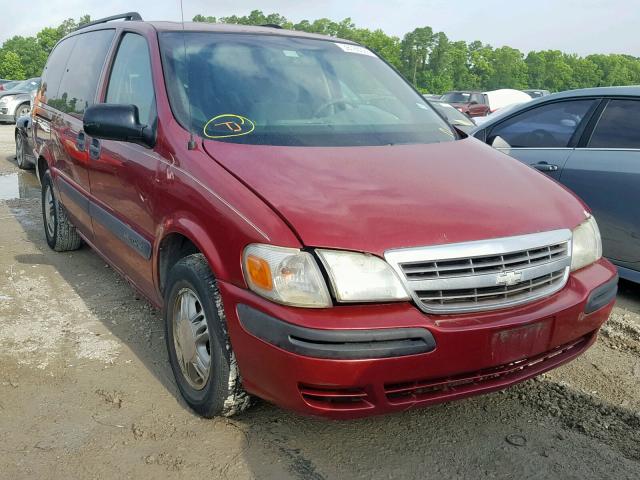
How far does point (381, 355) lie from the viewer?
7.02 feet

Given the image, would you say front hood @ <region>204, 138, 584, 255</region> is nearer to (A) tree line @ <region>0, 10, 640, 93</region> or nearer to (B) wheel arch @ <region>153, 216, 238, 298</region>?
(B) wheel arch @ <region>153, 216, 238, 298</region>

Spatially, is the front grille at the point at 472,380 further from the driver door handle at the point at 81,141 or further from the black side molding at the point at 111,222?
the driver door handle at the point at 81,141

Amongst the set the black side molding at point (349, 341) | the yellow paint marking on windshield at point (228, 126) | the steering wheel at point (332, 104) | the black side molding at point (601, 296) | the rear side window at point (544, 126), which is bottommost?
the black side molding at point (601, 296)

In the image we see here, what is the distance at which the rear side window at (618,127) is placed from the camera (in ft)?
14.0

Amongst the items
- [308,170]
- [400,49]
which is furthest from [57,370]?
[400,49]

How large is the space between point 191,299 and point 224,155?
0.64 metres

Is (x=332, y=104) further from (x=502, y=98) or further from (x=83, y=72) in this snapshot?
(x=502, y=98)

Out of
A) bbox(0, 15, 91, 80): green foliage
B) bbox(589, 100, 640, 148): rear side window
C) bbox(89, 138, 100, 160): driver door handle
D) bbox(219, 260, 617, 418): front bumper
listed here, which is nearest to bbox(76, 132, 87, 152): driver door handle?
bbox(89, 138, 100, 160): driver door handle

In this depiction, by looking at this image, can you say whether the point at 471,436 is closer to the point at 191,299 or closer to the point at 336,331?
the point at 336,331

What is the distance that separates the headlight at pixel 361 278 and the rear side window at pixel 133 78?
1466mm

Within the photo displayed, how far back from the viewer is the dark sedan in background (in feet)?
13.6

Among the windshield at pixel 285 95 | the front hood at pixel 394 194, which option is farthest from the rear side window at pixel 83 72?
the front hood at pixel 394 194

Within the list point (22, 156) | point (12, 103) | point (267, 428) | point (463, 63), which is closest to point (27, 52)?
point (463, 63)

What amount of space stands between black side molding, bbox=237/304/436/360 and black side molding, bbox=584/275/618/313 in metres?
0.84
